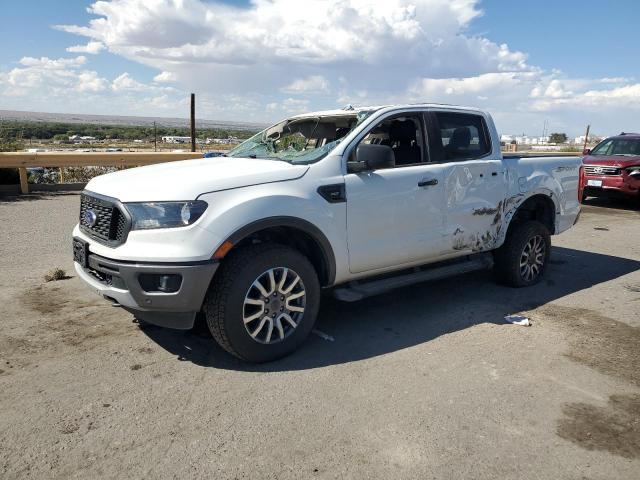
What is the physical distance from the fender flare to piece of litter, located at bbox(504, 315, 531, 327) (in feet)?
5.76

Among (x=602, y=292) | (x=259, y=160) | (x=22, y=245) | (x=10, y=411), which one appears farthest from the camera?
(x=22, y=245)

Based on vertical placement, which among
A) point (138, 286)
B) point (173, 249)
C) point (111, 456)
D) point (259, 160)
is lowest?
point (111, 456)

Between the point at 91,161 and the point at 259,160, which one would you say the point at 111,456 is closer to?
the point at 259,160

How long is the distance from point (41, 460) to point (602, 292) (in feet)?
18.0

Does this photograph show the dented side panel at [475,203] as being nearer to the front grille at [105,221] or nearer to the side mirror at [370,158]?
the side mirror at [370,158]

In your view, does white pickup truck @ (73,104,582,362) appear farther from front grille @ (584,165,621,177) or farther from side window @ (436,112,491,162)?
front grille @ (584,165,621,177)

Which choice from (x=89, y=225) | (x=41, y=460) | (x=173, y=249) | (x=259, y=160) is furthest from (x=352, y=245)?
(x=41, y=460)

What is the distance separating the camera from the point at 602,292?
19.2 feet

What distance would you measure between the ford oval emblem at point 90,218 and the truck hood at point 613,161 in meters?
11.4

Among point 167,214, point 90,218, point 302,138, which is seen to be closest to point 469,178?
point 302,138

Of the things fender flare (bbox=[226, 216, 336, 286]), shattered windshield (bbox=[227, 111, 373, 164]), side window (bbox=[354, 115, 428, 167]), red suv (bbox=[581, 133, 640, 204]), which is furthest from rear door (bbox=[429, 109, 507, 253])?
red suv (bbox=[581, 133, 640, 204])

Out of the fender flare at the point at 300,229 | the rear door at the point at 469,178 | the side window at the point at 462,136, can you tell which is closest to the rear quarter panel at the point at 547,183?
the rear door at the point at 469,178

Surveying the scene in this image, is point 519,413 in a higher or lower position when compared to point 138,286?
lower

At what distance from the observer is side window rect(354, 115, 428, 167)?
484 cm
